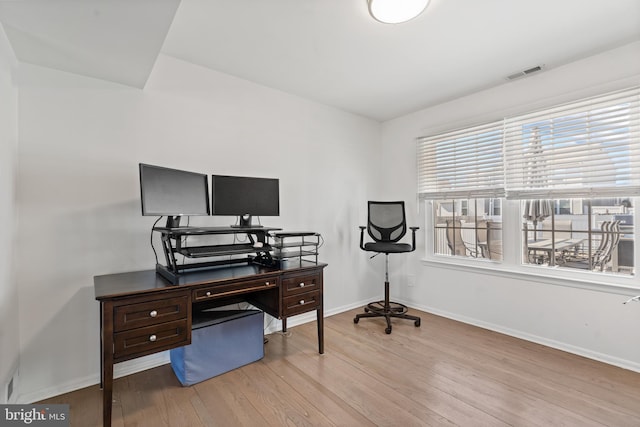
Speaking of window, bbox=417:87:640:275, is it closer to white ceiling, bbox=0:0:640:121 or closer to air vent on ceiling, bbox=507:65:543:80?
air vent on ceiling, bbox=507:65:543:80

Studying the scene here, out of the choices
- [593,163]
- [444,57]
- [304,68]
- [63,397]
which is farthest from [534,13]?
[63,397]

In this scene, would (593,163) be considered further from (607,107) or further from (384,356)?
(384,356)

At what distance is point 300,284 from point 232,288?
23.4 inches

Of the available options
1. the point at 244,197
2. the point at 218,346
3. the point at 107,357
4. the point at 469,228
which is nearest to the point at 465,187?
the point at 469,228

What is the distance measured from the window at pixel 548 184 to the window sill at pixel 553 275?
7 cm

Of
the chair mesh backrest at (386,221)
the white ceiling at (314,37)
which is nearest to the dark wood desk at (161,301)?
the chair mesh backrest at (386,221)

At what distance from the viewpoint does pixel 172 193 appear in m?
1.98

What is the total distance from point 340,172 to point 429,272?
5.41 feet

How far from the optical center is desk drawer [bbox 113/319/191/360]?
1560 mm

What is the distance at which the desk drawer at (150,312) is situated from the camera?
1550mm

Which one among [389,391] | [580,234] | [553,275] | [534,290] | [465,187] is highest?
[465,187]

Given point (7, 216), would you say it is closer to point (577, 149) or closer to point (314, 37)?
point (314, 37)

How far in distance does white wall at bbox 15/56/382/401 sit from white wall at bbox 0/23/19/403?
0.34ft

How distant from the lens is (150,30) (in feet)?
5.08
